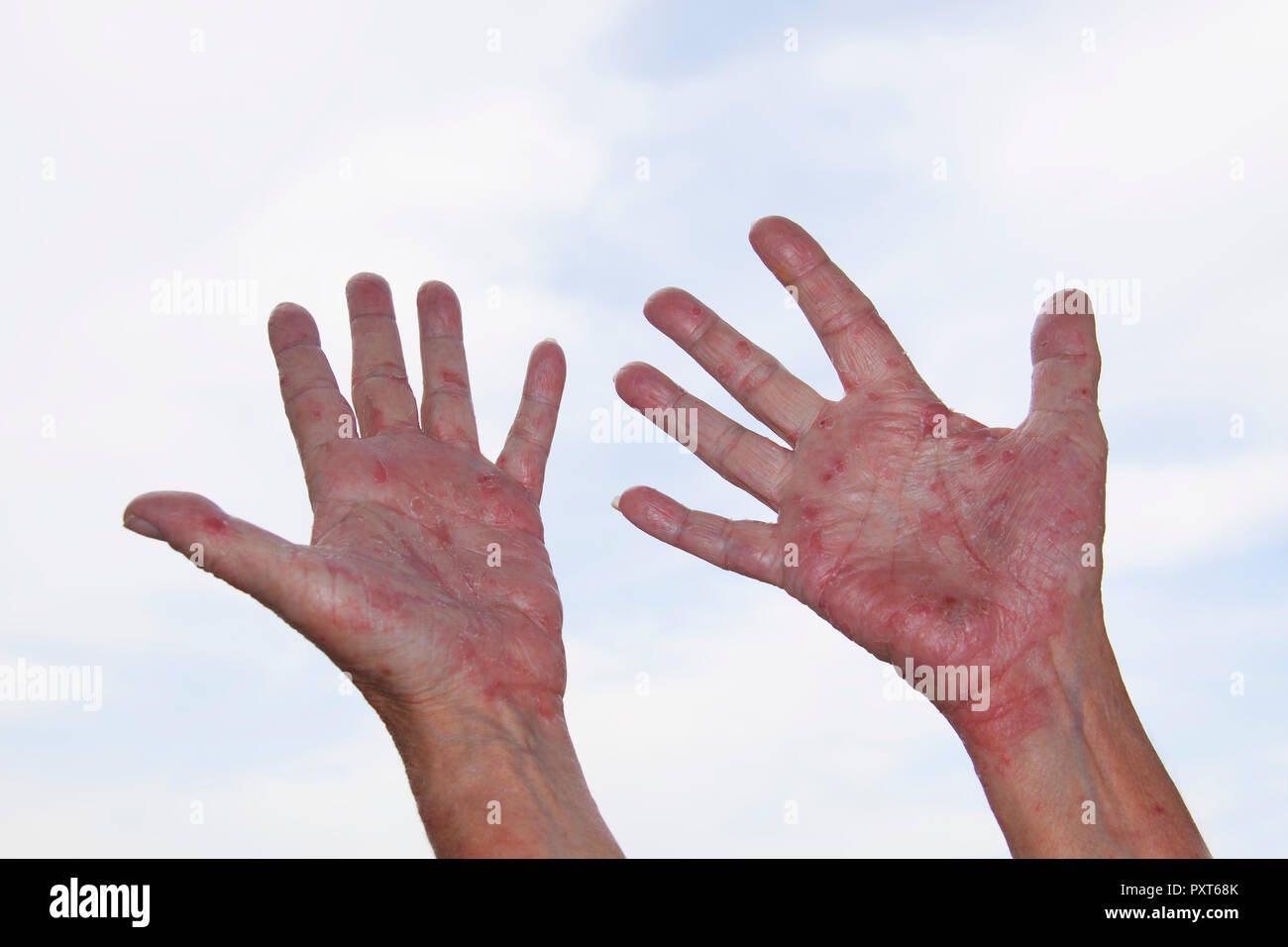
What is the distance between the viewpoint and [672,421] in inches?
205

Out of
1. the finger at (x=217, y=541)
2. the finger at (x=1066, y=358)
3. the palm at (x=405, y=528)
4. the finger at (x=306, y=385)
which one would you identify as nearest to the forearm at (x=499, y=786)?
the palm at (x=405, y=528)

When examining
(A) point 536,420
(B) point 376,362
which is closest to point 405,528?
(B) point 376,362

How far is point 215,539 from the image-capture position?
149 inches

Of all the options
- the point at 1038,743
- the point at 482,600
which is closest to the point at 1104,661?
the point at 1038,743

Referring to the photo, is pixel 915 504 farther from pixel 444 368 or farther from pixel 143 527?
pixel 143 527

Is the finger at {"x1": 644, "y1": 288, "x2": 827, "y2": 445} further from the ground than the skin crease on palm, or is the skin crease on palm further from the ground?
the finger at {"x1": 644, "y1": 288, "x2": 827, "y2": 445}

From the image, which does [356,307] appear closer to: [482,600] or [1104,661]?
[482,600]

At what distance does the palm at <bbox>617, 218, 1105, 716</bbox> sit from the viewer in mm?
4371

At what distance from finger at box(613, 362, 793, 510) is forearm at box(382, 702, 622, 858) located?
1365mm

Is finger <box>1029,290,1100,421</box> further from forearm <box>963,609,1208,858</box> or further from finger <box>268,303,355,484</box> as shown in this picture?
finger <box>268,303,355,484</box>

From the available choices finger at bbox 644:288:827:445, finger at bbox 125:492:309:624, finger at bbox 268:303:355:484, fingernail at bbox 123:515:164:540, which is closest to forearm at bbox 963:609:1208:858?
finger at bbox 644:288:827:445

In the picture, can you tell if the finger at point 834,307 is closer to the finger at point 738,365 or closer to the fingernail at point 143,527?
the finger at point 738,365

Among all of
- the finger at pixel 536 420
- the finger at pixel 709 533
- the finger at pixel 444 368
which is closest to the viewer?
the finger at pixel 709 533

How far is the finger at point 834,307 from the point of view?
4.98 m
